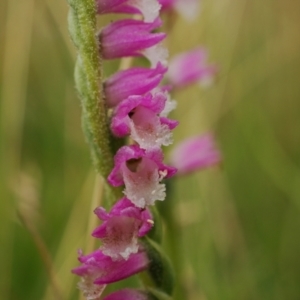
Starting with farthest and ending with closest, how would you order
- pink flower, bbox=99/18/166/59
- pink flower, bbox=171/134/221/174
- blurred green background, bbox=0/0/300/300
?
1. blurred green background, bbox=0/0/300/300
2. pink flower, bbox=171/134/221/174
3. pink flower, bbox=99/18/166/59

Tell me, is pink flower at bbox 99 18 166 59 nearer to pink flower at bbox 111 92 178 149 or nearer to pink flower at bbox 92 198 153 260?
pink flower at bbox 111 92 178 149

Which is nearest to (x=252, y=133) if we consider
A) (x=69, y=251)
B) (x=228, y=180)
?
(x=228, y=180)

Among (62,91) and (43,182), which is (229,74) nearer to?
(62,91)

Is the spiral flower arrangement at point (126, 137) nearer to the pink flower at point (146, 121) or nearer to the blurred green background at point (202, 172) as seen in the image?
the pink flower at point (146, 121)

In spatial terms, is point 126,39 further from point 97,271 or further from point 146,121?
point 97,271

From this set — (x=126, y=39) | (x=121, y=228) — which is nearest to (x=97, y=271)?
(x=121, y=228)

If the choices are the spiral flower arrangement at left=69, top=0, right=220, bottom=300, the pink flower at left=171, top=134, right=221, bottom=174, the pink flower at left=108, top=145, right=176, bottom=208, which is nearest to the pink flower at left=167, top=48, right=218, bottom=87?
the pink flower at left=171, top=134, right=221, bottom=174
